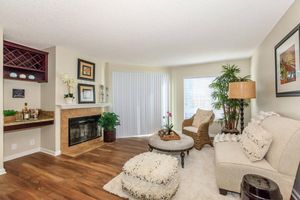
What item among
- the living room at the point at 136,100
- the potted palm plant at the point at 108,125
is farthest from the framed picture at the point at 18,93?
the potted palm plant at the point at 108,125

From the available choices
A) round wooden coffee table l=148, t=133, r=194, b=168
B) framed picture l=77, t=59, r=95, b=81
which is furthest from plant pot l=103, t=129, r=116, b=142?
round wooden coffee table l=148, t=133, r=194, b=168

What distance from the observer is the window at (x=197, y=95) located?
520cm

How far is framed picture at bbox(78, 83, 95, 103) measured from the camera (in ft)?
A: 13.4

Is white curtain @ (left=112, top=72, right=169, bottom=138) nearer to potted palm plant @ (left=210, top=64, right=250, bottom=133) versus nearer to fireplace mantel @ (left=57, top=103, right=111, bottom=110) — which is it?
fireplace mantel @ (left=57, top=103, right=111, bottom=110)

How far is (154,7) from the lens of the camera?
199cm

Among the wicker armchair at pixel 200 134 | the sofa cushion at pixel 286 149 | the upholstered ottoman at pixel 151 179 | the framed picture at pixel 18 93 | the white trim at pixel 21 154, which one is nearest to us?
the sofa cushion at pixel 286 149

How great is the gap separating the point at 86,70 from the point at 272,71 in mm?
4059

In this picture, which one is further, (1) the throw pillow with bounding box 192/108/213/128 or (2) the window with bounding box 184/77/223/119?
(2) the window with bounding box 184/77/223/119

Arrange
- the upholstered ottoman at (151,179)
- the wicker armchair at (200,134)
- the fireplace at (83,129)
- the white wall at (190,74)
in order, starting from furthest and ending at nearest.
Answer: the white wall at (190,74), the fireplace at (83,129), the wicker armchair at (200,134), the upholstered ottoman at (151,179)

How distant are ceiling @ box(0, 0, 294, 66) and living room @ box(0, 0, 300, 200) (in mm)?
20

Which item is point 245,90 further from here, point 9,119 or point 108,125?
point 9,119

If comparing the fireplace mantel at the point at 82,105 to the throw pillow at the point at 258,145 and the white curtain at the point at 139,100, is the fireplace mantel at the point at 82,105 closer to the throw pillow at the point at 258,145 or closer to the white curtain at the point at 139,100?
the white curtain at the point at 139,100

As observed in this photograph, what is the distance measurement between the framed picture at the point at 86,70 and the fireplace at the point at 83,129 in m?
1.04

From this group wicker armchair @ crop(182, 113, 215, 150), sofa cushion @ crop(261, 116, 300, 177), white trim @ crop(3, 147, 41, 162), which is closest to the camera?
sofa cushion @ crop(261, 116, 300, 177)
